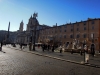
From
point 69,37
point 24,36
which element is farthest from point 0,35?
point 69,37

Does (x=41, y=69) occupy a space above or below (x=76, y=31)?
below

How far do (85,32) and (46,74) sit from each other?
49.4m

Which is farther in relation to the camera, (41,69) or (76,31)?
(76,31)

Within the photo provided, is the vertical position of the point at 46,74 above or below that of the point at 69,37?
below

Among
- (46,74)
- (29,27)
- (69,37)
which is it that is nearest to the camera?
(46,74)

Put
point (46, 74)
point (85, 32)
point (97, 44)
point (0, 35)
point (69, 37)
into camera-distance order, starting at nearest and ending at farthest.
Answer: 1. point (46, 74)
2. point (97, 44)
3. point (85, 32)
4. point (69, 37)
5. point (0, 35)

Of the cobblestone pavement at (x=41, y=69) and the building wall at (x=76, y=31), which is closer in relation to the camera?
the cobblestone pavement at (x=41, y=69)

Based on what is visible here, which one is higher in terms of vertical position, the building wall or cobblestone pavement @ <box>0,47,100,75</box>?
the building wall

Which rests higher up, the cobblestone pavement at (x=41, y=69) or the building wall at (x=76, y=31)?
the building wall at (x=76, y=31)

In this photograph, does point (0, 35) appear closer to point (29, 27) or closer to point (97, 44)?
point (29, 27)

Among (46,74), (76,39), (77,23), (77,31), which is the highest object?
(77,23)

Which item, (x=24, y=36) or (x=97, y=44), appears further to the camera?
(x=24, y=36)

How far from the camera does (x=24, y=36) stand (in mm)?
114250

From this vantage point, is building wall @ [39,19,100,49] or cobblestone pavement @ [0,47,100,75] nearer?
cobblestone pavement @ [0,47,100,75]
